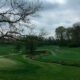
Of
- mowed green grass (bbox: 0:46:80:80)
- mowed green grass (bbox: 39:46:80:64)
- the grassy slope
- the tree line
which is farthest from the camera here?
the tree line

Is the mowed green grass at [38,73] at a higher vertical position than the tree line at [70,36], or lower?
lower

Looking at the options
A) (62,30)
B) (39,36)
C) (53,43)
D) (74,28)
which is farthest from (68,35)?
(39,36)

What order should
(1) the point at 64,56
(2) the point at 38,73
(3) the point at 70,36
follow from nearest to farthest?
(2) the point at 38,73, (1) the point at 64,56, (3) the point at 70,36

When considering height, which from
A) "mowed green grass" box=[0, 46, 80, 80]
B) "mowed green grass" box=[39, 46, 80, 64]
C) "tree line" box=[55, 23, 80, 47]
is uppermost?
"tree line" box=[55, 23, 80, 47]

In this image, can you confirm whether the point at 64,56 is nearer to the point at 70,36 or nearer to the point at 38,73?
the point at 38,73

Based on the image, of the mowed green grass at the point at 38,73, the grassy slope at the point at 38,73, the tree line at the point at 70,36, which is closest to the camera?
the grassy slope at the point at 38,73

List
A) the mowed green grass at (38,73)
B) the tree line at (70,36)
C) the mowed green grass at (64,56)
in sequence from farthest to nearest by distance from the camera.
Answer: the tree line at (70,36), the mowed green grass at (64,56), the mowed green grass at (38,73)

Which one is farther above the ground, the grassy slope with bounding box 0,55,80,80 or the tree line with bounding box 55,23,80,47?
the tree line with bounding box 55,23,80,47

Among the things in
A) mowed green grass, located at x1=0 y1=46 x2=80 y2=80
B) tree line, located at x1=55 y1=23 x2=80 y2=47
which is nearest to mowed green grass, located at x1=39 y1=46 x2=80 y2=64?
mowed green grass, located at x1=0 y1=46 x2=80 y2=80

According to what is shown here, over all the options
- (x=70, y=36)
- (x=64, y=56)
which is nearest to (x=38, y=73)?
(x=64, y=56)

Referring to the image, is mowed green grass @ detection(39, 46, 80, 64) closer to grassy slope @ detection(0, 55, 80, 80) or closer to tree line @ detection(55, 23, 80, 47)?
grassy slope @ detection(0, 55, 80, 80)

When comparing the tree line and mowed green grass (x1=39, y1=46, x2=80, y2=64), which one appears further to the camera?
the tree line

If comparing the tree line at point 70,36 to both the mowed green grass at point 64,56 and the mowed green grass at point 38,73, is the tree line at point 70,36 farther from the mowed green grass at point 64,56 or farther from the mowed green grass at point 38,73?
the mowed green grass at point 38,73

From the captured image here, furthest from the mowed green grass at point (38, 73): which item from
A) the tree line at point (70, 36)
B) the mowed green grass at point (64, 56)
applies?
the tree line at point (70, 36)
